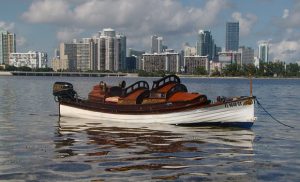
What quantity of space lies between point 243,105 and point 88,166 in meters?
15.2

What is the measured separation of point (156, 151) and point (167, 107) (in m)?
10.3

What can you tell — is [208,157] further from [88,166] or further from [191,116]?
[191,116]

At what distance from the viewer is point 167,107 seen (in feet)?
103

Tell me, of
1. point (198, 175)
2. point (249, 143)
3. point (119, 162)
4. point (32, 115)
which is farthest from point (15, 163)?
point (32, 115)

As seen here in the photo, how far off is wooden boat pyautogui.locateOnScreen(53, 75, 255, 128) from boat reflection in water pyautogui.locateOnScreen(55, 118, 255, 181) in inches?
33.0

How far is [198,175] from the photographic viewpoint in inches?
644

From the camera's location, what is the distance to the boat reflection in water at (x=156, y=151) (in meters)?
16.7

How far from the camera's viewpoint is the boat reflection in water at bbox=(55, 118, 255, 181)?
54.7ft

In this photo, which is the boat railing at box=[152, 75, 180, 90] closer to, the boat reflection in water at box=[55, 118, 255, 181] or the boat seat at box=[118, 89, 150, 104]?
the boat seat at box=[118, 89, 150, 104]

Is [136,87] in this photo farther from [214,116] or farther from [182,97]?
[214,116]

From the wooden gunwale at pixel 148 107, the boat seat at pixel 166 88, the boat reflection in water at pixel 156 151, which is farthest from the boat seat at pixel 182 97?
the boat reflection in water at pixel 156 151

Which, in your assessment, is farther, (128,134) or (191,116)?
(191,116)

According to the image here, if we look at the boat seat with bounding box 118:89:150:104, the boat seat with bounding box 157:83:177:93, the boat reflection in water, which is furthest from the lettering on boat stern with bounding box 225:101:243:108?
the boat seat with bounding box 118:89:150:104

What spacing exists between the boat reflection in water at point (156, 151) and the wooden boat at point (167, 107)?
0.84m
